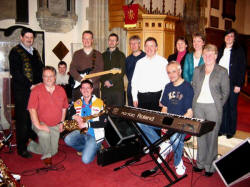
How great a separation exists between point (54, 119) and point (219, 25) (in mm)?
9863

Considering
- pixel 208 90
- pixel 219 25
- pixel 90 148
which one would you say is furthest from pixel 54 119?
pixel 219 25

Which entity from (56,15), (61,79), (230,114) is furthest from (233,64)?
(56,15)

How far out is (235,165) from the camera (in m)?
2.42

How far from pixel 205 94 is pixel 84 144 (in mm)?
1750

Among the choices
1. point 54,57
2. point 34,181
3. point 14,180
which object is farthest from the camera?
point 54,57

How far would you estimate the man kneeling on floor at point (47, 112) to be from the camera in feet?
9.57

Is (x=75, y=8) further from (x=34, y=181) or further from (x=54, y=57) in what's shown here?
(x=34, y=181)

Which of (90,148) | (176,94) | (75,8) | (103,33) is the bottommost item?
(90,148)

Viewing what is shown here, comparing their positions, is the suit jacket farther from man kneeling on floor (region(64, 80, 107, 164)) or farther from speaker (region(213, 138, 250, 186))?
man kneeling on floor (region(64, 80, 107, 164))

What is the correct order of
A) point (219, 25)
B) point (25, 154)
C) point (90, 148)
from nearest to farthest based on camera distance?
point (90, 148) → point (25, 154) → point (219, 25)

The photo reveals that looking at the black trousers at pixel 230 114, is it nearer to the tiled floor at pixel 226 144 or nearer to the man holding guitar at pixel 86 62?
the tiled floor at pixel 226 144

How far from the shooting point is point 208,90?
2.60 m

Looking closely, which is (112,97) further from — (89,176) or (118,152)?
(89,176)

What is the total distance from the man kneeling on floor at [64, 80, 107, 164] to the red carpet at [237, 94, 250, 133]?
2817 millimetres
